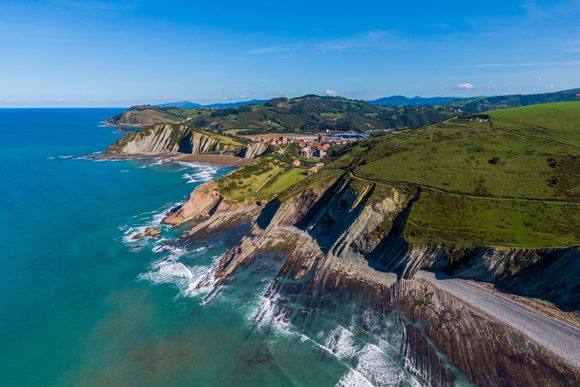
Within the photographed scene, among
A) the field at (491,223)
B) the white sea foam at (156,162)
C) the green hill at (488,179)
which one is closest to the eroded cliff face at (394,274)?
the field at (491,223)

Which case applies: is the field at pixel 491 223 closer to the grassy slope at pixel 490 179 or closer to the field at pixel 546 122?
the grassy slope at pixel 490 179

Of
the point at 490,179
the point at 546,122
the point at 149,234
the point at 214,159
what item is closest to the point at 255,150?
the point at 214,159

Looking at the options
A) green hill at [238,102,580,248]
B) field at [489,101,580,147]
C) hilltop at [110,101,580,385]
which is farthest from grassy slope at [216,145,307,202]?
field at [489,101,580,147]

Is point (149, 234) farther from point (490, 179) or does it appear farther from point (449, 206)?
point (490, 179)

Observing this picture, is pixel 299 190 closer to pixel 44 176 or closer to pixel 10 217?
pixel 10 217

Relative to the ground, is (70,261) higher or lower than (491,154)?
lower

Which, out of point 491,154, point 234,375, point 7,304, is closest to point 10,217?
point 7,304
